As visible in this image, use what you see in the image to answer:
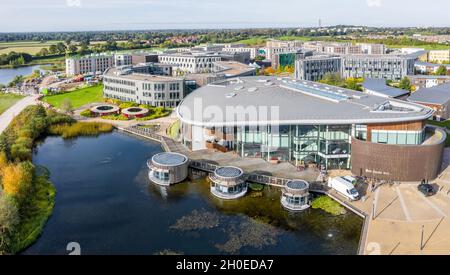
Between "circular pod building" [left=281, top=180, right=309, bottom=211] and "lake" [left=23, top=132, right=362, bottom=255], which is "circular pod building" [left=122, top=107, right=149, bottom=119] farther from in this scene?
"circular pod building" [left=281, top=180, right=309, bottom=211]

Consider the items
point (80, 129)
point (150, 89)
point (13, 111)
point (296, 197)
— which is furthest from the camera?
point (13, 111)

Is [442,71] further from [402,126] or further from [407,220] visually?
[407,220]

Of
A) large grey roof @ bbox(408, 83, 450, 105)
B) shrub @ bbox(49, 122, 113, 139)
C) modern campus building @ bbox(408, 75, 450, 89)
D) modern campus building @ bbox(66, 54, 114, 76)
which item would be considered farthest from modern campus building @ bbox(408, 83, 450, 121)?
modern campus building @ bbox(66, 54, 114, 76)

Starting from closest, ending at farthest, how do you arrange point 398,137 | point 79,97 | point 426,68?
point 398,137 < point 79,97 < point 426,68

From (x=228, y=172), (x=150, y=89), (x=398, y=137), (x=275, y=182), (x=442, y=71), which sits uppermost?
(x=442, y=71)

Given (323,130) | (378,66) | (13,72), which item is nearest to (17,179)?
(323,130)

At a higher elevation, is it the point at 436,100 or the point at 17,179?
the point at 436,100

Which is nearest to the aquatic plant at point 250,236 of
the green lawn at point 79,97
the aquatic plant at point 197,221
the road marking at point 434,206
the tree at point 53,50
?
the aquatic plant at point 197,221

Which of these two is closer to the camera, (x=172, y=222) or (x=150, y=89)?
(x=172, y=222)
